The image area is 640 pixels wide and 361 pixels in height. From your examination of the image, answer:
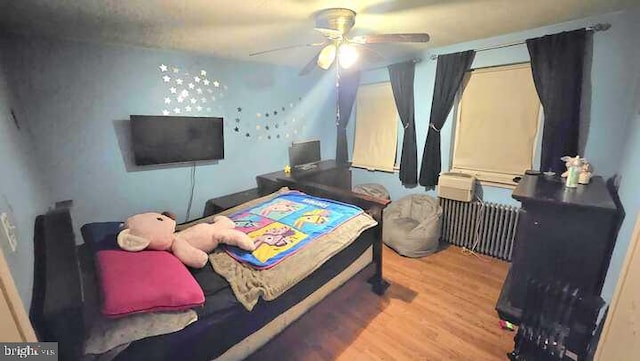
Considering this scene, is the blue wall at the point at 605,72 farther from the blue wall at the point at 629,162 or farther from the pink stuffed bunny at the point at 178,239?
the pink stuffed bunny at the point at 178,239

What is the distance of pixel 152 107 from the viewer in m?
2.52

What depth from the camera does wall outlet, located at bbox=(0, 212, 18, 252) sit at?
3.02ft

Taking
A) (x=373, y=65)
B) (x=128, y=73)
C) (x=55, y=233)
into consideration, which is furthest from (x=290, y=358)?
(x=373, y=65)

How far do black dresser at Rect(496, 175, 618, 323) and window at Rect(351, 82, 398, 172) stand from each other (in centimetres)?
194

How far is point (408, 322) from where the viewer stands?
1950mm

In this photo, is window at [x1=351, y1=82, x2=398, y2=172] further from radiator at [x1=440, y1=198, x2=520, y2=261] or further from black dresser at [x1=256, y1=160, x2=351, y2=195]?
radiator at [x1=440, y1=198, x2=520, y2=261]

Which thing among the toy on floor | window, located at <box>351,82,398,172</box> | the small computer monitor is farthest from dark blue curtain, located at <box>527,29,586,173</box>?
the small computer monitor

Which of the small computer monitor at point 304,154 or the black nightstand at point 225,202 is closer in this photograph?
the black nightstand at point 225,202

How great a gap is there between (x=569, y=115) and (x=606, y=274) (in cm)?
135

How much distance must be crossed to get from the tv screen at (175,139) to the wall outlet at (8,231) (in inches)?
59.5

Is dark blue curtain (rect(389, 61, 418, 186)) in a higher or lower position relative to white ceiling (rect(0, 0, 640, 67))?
lower

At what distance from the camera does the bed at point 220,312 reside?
113 cm

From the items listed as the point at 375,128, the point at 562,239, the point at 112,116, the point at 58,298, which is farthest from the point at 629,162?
the point at 112,116

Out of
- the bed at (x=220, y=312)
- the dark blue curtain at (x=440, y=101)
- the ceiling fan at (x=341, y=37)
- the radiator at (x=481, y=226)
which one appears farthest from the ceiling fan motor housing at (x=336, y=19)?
the radiator at (x=481, y=226)
